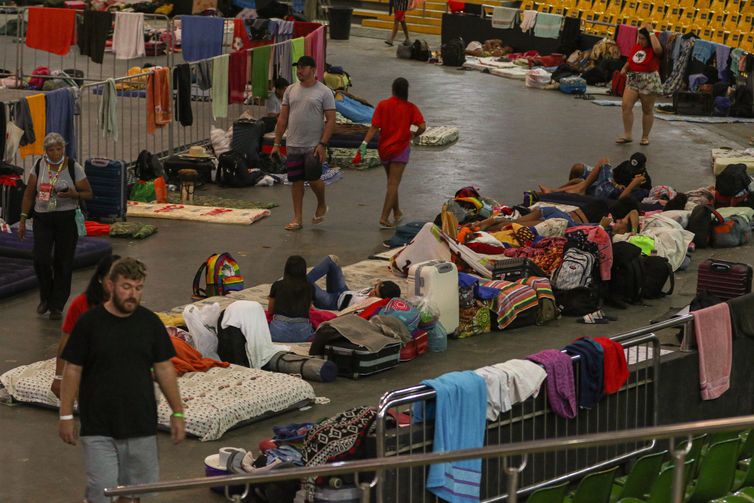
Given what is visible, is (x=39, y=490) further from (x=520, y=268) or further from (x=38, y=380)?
(x=520, y=268)

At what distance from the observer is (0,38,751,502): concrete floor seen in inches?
378

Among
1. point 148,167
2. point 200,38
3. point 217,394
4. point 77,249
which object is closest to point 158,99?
point 148,167

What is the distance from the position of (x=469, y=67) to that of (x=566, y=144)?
34.0 ft

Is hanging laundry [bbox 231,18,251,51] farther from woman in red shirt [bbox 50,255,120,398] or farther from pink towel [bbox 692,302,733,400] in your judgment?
woman in red shirt [bbox 50,255,120,398]

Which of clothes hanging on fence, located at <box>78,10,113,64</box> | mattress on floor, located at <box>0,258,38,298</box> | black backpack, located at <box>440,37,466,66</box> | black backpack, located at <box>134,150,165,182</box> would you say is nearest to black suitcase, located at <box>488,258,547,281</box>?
mattress on floor, located at <box>0,258,38,298</box>

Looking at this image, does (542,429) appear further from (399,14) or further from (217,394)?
(399,14)

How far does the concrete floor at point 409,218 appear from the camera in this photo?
9609 mm

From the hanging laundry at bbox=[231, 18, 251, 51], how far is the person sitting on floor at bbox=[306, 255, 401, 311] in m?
12.8

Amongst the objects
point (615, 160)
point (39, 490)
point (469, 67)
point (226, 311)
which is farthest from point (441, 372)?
point (469, 67)

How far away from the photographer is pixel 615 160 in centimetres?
2152

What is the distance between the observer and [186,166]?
746 inches

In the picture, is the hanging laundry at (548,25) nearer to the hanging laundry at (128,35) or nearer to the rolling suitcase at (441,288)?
the hanging laundry at (128,35)

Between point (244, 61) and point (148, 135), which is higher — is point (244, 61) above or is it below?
above

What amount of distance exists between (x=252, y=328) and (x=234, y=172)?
318 inches
